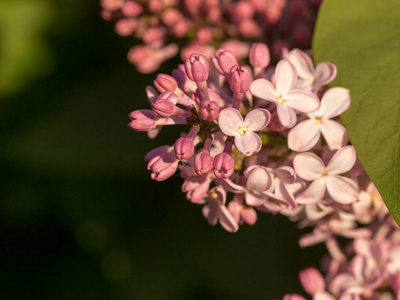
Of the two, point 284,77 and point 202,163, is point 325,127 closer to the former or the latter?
point 284,77

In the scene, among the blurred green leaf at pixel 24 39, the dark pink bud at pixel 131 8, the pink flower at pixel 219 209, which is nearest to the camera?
the pink flower at pixel 219 209

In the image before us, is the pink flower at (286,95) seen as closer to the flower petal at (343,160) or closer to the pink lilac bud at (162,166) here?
the flower petal at (343,160)

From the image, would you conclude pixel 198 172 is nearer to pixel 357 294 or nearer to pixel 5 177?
pixel 357 294

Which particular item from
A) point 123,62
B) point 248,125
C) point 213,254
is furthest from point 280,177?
point 123,62

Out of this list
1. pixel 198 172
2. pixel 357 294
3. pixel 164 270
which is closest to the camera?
pixel 198 172

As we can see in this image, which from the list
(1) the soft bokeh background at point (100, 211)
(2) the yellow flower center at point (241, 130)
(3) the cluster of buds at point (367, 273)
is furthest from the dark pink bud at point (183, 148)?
(1) the soft bokeh background at point (100, 211)

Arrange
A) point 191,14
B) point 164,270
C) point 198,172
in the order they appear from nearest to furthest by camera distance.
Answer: point 198,172 < point 191,14 < point 164,270

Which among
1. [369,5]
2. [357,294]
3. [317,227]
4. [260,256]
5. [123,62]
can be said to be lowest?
[260,256]

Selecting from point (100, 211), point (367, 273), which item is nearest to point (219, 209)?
point (367, 273)
